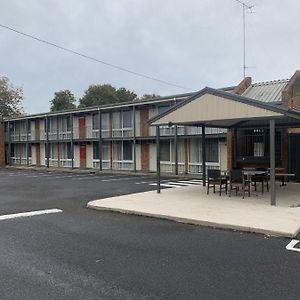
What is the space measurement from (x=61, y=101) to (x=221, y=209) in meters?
50.5

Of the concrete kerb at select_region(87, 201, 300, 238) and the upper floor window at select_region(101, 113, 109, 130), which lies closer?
the concrete kerb at select_region(87, 201, 300, 238)

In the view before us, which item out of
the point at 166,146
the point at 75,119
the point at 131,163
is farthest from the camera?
the point at 75,119

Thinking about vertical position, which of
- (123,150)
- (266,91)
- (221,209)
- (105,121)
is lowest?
(221,209)

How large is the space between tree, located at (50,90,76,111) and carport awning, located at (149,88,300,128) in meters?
45.7

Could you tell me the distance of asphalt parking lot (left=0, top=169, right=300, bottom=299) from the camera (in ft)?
15.4

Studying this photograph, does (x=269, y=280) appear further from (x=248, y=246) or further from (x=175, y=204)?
(x=175, y=204)

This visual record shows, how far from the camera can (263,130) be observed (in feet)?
61.5

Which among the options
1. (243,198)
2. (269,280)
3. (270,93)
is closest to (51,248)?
(269,280)

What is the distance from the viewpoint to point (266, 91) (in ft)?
69.6

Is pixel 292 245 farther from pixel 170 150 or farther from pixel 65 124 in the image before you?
pixel 65 124

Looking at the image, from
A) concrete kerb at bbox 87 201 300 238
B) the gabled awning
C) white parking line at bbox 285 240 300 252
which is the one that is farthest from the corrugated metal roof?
white parking line at bbox 285 240 300 252

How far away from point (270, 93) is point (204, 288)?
17.6 m

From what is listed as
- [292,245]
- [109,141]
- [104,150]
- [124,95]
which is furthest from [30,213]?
[124,95]

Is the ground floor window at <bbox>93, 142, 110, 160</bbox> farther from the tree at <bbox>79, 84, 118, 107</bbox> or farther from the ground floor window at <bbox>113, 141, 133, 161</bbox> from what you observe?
the tree at <bbox>79, 84, 118, 107</bbox>
